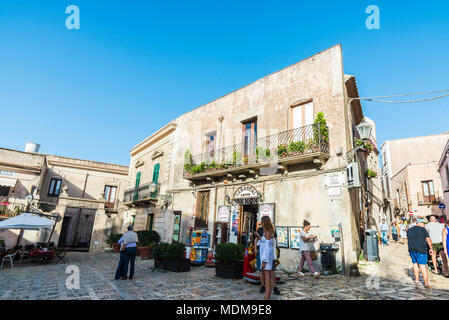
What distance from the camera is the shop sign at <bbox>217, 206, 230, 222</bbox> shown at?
1117 centimetres

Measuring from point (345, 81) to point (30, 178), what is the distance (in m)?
22.5

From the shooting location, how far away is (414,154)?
26.6 meters

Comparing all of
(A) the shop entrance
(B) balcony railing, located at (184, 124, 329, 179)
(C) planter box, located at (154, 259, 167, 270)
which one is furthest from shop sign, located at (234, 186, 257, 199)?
(C) planter box, located at (154, 259, 167, 270)

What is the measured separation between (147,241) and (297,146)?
370 inches

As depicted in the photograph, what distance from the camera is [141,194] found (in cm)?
1742

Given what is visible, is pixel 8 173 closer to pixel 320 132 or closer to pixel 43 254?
pixel 43 254

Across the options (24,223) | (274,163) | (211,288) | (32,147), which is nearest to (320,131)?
(274,163)

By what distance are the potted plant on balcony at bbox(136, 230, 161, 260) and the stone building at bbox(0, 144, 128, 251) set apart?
752 cm

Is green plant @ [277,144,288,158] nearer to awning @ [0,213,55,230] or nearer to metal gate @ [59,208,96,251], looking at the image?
awning @ [0,213,55,230]

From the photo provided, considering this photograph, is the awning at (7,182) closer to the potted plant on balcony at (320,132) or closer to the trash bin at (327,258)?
the potted plant on balcony at (320,132)

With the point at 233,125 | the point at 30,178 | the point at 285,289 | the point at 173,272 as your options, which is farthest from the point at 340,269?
the point at 30,178

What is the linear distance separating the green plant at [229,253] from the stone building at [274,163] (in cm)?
232

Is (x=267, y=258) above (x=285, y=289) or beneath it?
above
